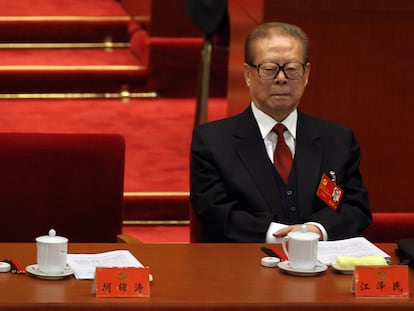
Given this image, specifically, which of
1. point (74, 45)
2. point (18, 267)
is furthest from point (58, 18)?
point (18, 267)

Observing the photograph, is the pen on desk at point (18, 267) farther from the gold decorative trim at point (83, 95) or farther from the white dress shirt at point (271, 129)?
the gold decorative trim at point (83, 95)

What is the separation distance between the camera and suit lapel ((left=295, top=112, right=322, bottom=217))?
3.61m

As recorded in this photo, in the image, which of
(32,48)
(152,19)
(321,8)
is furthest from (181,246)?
(32,48)

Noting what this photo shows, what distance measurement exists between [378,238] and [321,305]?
3.69 ft

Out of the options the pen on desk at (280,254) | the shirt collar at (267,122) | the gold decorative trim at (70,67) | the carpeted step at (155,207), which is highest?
the gold decorative trim at (70,67)

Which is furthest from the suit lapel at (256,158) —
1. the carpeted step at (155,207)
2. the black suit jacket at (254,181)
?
the carpeted step at (155,207)

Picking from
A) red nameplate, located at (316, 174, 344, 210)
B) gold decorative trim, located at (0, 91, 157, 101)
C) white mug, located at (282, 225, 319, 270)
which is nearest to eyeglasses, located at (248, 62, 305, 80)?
red nameplate, located at (316, 174, 344, 210)

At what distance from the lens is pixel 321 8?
457cm

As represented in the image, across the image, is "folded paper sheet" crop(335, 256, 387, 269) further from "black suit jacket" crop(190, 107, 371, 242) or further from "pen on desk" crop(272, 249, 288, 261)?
"black suit jacket" crop(190, 107, 371, 242)

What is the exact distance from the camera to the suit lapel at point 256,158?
3574 mm

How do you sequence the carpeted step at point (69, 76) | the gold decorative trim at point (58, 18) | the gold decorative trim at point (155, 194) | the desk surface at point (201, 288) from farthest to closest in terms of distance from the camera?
the gold decorative trim at point (58, 18) < the carpeted step at point (69, 76) < the gold decorative trim at point (155, 194) < the desk surface at point (201, 288)

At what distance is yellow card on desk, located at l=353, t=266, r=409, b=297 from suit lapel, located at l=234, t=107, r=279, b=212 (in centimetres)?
83

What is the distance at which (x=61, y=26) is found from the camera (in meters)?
7.69

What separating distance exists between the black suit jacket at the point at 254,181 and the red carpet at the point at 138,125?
1.83m
